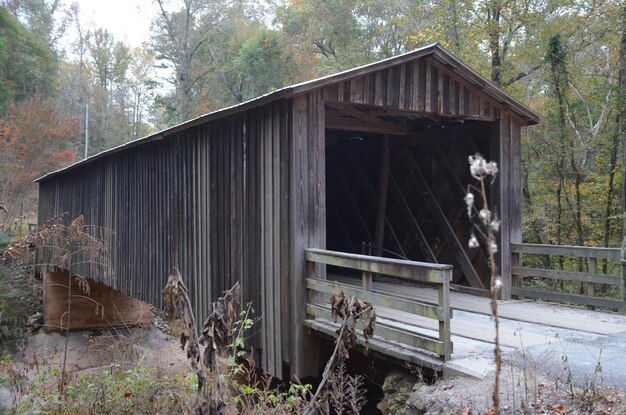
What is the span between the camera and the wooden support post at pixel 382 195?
9.21m

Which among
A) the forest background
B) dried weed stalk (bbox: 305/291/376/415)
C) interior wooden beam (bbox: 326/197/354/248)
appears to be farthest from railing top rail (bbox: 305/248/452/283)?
interior wooden beam (bbox: 326/197/354/248)

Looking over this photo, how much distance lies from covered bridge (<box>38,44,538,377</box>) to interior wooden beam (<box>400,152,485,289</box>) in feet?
0.08

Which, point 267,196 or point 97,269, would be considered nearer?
point 267,196

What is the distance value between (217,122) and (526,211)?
892 centimetres

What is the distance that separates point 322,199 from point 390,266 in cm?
147

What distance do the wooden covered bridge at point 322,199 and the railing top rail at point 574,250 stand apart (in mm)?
251

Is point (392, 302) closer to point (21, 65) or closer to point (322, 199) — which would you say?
point (322, 199)

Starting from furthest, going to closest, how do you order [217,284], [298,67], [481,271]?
[298,67] < [481,271] < [217,284]

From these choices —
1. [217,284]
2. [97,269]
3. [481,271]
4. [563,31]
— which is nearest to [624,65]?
[563,31]

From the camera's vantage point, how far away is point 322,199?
588 centimetres

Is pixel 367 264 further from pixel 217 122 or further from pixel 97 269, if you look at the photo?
pixel 97 269

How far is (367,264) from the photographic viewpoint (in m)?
4.93

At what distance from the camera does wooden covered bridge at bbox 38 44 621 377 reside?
5.68 metres

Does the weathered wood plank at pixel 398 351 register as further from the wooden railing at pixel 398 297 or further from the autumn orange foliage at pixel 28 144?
the autumn orange foliage at pixel 28 144
